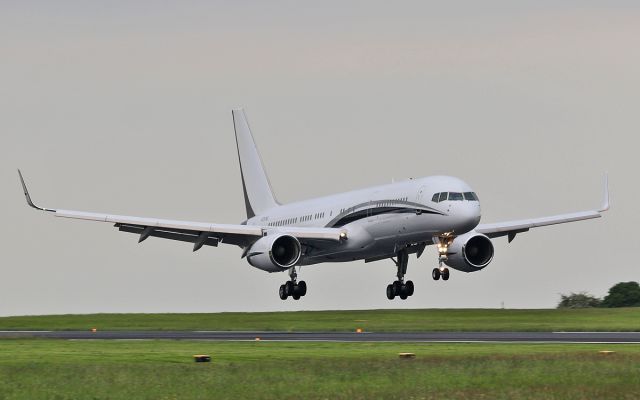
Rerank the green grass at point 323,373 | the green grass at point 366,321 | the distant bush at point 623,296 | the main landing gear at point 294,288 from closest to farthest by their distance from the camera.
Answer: the green grass at point 323,373 → the green grass at point 366,321 → the main landing gear at point 294,288 → the distant bush at point 623,296

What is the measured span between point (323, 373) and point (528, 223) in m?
44.9

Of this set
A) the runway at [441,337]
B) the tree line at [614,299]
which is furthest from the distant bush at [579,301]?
the runway at [441,337]

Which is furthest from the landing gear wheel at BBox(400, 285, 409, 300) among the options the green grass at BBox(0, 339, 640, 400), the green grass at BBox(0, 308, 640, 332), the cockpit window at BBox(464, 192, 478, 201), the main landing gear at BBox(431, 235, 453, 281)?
the green grass at BBox(0, 339, 640, 400)

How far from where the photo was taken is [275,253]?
7200cm

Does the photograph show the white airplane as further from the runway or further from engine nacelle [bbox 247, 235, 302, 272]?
the runway

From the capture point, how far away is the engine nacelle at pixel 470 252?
70438 mm

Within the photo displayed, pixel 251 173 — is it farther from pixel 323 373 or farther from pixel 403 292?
pixel 323 373

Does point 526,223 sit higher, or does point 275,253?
point 526,223

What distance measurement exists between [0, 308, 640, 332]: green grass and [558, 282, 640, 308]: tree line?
23.6 m

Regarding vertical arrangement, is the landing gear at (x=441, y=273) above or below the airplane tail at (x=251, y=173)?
below

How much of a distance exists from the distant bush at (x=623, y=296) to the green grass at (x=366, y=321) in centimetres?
2428

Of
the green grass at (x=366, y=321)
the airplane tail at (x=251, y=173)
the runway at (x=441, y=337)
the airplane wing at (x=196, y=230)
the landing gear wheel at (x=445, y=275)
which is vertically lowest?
the runway at (x=441, y=337)

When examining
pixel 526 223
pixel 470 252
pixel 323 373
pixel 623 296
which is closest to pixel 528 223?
pixel 526 223

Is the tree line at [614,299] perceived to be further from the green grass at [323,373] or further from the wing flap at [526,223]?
the green grass at [323,373]
